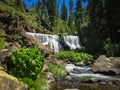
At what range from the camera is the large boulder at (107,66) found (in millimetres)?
28672

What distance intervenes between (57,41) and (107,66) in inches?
1246

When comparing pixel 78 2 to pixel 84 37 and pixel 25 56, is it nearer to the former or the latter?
pixel 84 37

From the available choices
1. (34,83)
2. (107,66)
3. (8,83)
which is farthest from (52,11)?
(8,83)

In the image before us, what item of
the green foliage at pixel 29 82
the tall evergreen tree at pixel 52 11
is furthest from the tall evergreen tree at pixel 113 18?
the tall evergreen tree at pixel 52 11

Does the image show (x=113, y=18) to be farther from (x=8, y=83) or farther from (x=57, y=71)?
(x=8, y=83)

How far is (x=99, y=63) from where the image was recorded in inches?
1186

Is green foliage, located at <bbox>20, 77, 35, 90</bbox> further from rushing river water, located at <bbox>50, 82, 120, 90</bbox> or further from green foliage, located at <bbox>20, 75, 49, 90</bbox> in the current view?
rushing river water, located at <bbox>50, 82, 120, 90</bbox>

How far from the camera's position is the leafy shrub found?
15594 millimetres

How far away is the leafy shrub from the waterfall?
39.7 meters

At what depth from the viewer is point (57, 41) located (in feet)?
199

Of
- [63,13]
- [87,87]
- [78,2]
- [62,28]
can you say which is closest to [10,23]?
[87,87]

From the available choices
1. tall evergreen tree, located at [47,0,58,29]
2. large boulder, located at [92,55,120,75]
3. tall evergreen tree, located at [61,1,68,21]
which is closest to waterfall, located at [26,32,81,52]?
large boulder, located at [92,55,120,75]

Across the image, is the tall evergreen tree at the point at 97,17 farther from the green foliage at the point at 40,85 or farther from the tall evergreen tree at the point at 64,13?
the tall evergreen tree at the point at 64,13

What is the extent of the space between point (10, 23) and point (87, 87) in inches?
1391
